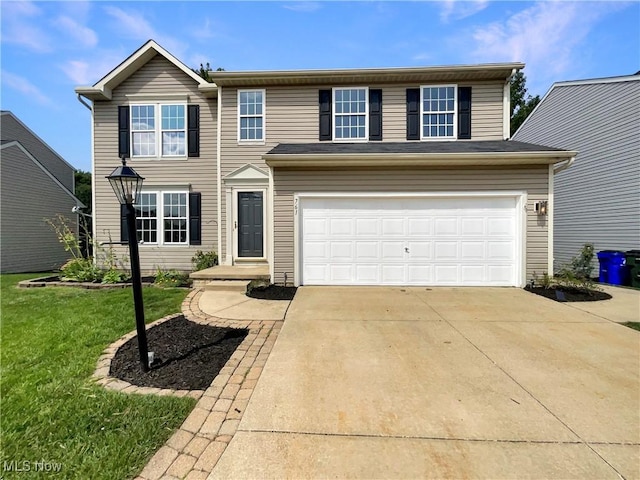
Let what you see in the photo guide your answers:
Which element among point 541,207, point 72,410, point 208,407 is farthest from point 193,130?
point 541,207

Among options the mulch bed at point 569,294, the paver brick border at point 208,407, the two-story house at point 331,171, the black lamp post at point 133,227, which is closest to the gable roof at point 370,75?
the two-story house at point 331,171

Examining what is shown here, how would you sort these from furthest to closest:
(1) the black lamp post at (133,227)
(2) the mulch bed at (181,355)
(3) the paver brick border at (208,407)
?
(1) the black lamp post at (133,227) < (2) the mulch bed at (181,355) < (3) the paver brick border at (208,407)

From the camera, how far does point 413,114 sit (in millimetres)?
9516

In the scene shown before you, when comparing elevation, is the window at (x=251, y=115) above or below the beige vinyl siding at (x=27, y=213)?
above

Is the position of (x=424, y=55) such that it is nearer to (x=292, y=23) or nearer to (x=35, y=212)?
(x=292, y=23)

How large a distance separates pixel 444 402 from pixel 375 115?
8.70 meters

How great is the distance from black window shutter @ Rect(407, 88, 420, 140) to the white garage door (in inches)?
120

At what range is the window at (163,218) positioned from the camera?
10.2 meters

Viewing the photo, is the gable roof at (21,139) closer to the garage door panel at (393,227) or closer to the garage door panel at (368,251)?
the garage door panel at (368,251)

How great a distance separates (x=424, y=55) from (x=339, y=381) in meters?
10.8

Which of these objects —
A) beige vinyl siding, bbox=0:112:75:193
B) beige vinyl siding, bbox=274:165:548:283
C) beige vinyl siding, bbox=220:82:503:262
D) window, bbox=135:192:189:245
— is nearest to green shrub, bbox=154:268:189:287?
beige vinyl siding, bbox=220:82:503:262

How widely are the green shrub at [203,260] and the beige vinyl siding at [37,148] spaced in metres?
12.4

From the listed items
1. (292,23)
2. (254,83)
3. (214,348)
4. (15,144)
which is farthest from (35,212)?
(214,348)

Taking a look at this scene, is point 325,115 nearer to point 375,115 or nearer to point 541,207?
point 375,115
